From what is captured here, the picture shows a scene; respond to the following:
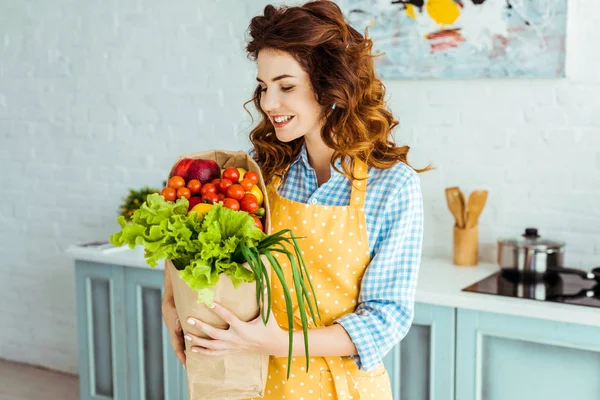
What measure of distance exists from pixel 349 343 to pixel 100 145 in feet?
8.74

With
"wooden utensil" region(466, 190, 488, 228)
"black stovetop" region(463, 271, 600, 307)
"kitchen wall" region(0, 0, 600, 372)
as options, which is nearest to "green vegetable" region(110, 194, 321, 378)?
"black stovetop" region(463, 271, 600, 307)

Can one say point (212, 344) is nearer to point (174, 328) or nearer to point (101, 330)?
point (174, 328)

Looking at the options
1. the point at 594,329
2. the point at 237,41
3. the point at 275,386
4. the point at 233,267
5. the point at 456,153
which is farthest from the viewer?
the point at 237,41

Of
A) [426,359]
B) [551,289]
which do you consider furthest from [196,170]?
[551,289]

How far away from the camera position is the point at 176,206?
1.46m

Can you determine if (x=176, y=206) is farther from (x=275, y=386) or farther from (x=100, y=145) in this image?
(x=100, y=145)

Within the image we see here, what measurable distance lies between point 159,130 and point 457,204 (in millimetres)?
1647

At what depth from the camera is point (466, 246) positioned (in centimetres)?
278

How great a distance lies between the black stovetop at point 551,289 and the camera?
2.26 m

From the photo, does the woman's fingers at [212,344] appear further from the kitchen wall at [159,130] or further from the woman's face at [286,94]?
the kitchen wall at [159,130]

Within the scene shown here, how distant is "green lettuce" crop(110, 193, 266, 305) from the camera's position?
1368mm

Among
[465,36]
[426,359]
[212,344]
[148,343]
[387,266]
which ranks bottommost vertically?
[148,343]

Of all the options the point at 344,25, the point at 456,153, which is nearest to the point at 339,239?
the point at 344,25

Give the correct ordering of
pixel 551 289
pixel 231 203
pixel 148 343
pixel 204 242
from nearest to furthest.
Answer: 1. pixel 204 242
2. pixel 231 203
3. pixel 551 289
4. pixel 148 343
